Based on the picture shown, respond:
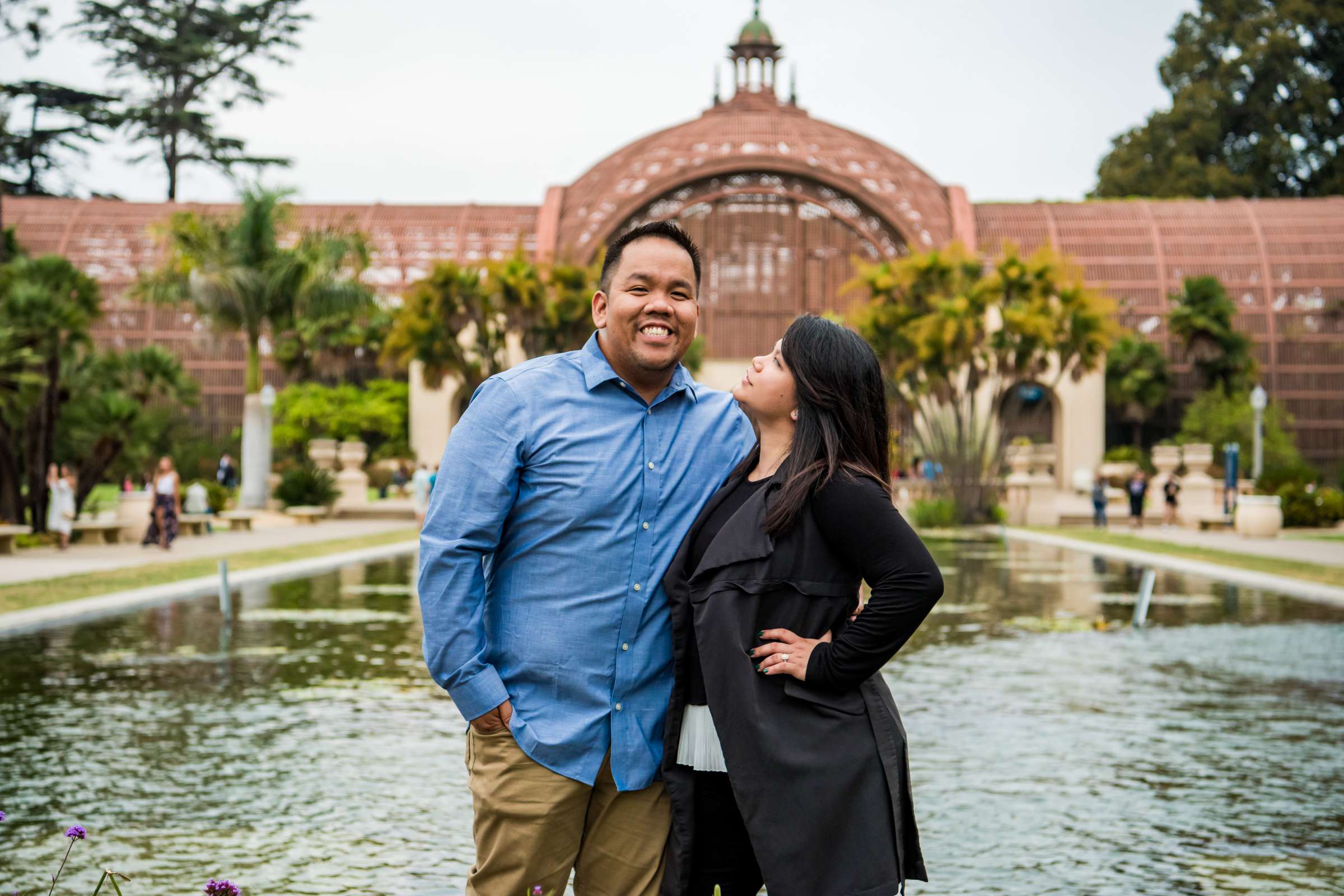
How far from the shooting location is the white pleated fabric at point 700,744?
9.88ft

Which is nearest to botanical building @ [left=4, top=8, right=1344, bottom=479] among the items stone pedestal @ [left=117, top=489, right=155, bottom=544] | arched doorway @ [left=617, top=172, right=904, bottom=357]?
arched doorway @ [left=617, top=172, right=904, bottom=357]

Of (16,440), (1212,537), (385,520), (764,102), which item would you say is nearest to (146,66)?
(764,102)

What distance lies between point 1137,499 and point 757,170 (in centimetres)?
2211

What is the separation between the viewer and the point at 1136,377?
46.3 m

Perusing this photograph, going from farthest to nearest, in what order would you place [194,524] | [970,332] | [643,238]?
[970,332]
[194,524]
[643,238]

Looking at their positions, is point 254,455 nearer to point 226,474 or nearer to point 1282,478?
point 226,474

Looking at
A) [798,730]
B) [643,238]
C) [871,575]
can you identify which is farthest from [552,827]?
[643,238]

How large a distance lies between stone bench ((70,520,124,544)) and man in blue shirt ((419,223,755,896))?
833 inches

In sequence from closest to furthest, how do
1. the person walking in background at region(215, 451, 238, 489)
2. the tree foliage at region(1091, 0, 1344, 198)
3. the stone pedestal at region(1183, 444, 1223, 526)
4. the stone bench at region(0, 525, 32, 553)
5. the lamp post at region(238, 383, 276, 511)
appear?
the stone bench at region(0, 525, 32, 553)
the lamp post at region(238, 383, 276, 511)
the stone pedestal at region(1183, 444, 1223, 526)
the person walking in background at region(215, 451, 238, 489)
the tree foliage at region(1091, 0, 1344, 198)

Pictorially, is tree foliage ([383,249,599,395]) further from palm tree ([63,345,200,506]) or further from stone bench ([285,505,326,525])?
palm tree ([63,345,200,506])

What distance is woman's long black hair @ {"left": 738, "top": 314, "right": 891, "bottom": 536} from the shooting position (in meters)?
2.96

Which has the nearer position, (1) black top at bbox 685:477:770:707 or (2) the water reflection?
(1) black top at bbox 685:477:770:707

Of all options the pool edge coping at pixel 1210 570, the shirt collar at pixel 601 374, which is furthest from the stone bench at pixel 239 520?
the shirt collar at pixel 601 374

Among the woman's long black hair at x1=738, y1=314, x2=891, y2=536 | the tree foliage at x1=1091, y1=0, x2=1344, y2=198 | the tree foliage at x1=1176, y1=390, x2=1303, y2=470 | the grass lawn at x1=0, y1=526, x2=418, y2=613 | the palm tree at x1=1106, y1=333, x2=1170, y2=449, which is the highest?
the tree foliage at x1=1091, y1=0, x2=1344, y2=198
